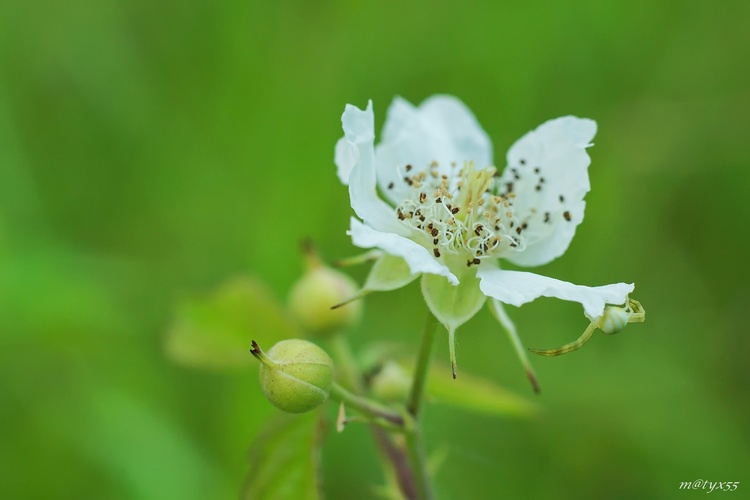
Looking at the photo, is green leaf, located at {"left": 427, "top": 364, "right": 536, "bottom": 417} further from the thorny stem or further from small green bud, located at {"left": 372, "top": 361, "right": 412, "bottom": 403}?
the thorny stem

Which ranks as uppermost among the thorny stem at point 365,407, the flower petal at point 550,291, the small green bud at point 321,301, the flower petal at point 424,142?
the flower petal at point 424,142

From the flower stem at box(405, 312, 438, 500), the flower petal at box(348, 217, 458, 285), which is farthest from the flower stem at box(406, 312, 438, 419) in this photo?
the flower petal at box(348, 217, 458, 285)

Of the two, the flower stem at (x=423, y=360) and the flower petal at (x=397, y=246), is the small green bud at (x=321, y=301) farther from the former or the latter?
the flower petal at (x=397, y=246)

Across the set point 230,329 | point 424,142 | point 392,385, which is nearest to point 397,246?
point 392,385

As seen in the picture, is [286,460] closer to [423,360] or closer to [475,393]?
[423,360]

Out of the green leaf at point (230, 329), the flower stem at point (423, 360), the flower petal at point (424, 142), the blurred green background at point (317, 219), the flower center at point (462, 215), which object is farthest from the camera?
the blurred green background at point (317, 219)

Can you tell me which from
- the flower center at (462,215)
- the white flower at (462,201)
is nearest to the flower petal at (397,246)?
the white flower at (462,201)

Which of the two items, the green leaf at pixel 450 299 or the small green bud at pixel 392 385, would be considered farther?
the small green bud at pixel 392 385

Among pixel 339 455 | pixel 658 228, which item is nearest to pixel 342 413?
pixel 339 455
